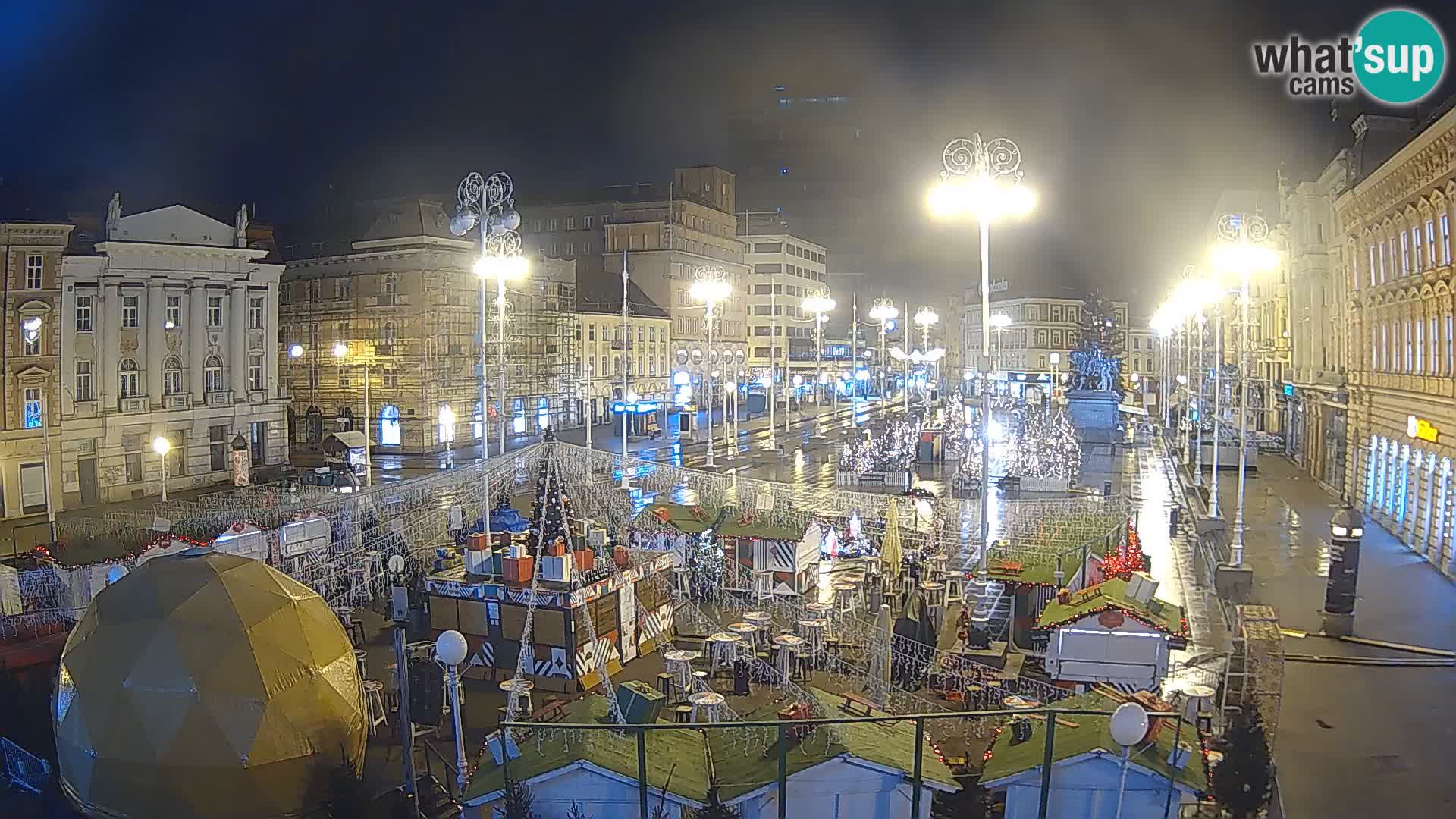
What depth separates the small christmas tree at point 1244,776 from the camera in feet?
33.0

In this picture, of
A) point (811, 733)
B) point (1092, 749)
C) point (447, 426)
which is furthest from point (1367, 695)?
point (447, 426)

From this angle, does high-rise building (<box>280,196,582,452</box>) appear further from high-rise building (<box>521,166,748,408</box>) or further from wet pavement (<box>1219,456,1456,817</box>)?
wet pavement (<box>1219,456,1456,817</box>)

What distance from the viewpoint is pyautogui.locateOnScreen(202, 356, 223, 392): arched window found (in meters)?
42.5

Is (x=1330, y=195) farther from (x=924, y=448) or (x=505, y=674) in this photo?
(x=505, y=674)

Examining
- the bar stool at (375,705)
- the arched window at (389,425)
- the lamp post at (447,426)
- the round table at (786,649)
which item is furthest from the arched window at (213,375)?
the round table at (786,649)

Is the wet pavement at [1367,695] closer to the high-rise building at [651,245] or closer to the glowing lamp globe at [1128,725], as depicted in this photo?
the glowing lamp globe at [1128,725]

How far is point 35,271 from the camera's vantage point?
1369 inches

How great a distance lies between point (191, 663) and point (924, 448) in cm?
4037

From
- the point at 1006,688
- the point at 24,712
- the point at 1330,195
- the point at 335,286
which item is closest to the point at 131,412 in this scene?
the point at 335,286

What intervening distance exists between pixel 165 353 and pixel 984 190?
34.9 m

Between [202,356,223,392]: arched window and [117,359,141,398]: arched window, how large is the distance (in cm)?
288

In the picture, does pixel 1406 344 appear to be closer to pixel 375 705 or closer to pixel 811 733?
pixel 811 733

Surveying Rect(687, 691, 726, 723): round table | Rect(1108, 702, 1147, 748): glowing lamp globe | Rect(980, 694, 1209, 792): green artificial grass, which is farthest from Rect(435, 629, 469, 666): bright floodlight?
Rect(1108, 702, 1147, 748): glowing lamp globe

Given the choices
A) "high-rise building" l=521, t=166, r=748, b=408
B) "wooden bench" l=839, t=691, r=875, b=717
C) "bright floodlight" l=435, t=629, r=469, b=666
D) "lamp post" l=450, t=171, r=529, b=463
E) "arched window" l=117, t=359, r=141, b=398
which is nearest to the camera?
"bright floodlight" l=435, t=629, r=469, b=666
